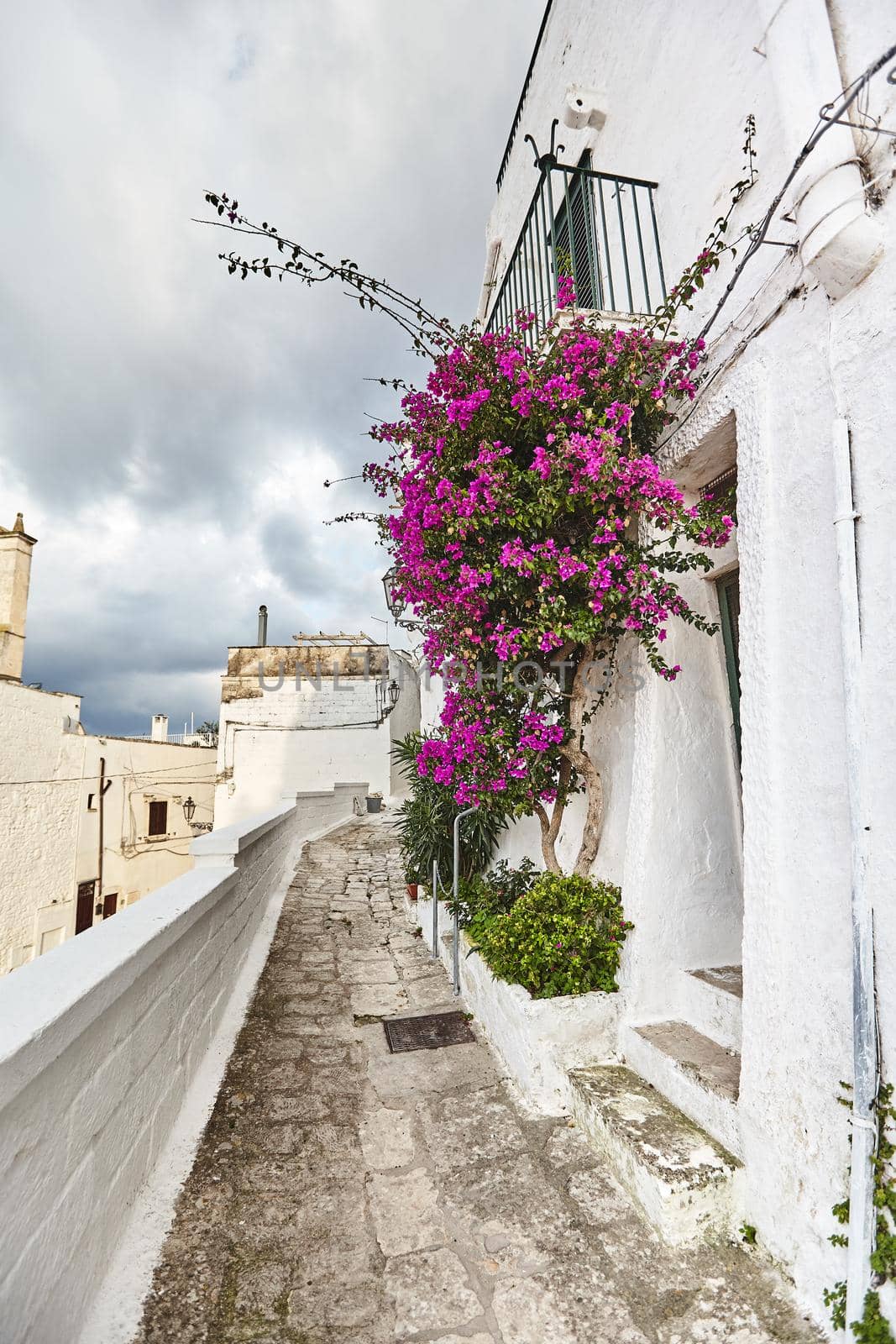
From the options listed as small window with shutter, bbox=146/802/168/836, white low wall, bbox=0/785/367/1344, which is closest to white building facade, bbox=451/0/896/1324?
white low wall, bbox=0/785/367/1344

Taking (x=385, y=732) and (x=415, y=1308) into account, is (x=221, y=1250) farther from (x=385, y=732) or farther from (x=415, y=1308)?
(x=385, y=732)

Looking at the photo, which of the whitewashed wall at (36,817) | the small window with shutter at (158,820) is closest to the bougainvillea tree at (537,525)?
the whitewashed wall at (36,817)

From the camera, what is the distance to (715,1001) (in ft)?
9.70

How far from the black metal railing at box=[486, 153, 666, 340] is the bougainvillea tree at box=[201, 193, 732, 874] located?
504mm

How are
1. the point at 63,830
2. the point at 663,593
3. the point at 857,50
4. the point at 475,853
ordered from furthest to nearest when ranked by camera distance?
the point at 63,830, the point at 475,853, the point at 663,593, the point at 857,50

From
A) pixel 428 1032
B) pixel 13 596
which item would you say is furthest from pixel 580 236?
pixel 13 596

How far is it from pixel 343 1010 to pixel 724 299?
467 cm

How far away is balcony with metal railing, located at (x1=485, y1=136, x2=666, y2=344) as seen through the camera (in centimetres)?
360

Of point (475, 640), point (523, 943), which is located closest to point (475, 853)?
point (523, 943)

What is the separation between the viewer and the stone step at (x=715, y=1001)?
9.34 ft

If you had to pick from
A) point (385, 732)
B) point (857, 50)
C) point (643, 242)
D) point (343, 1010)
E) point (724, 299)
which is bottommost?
point (343, 1010)

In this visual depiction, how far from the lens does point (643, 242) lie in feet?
12.8

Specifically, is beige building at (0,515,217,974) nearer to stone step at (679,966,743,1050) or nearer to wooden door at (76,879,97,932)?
wooden door at (76,879,97,932)

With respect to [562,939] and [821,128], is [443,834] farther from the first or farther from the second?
[821,128]
